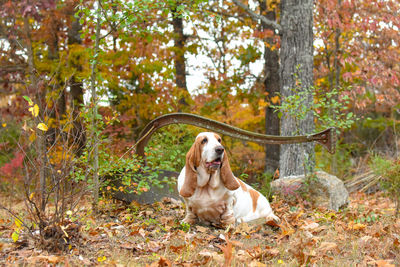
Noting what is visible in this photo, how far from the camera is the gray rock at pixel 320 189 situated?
5.79 meters

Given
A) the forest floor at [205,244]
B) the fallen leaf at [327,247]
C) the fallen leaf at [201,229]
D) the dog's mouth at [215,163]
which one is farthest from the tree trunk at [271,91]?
the fallen leaf at [327,247]

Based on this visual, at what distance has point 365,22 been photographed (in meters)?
8.66

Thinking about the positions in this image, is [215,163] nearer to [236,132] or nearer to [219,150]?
[219,150]

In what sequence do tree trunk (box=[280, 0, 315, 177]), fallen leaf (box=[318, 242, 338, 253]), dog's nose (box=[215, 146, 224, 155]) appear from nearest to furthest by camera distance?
fallen leaf (box=[318, 242, 338, 253]) → dog's nose (box=[215, 146, 224, 155]) → tree trunk (box=[280, 0, 315, 177])

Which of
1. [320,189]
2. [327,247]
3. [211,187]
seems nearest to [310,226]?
[327,247]

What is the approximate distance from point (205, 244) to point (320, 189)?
283cm

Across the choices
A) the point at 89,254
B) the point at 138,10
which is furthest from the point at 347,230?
the point at 138,10

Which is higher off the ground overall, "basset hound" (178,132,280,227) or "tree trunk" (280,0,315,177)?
"tree trunk" (280,0,315,177)

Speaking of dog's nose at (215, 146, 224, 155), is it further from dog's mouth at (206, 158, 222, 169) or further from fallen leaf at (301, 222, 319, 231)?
fallen leaf at (301, 222, 319, 231)

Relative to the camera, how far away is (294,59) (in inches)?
285

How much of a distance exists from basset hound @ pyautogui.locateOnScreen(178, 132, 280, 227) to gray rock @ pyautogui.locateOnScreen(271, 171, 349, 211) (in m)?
1.60

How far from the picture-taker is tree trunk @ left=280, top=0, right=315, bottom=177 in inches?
278

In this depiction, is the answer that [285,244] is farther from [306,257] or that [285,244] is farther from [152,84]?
[152,84]

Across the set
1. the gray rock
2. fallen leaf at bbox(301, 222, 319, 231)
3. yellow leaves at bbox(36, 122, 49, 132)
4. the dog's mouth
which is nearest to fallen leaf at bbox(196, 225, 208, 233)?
the dog's mouth
